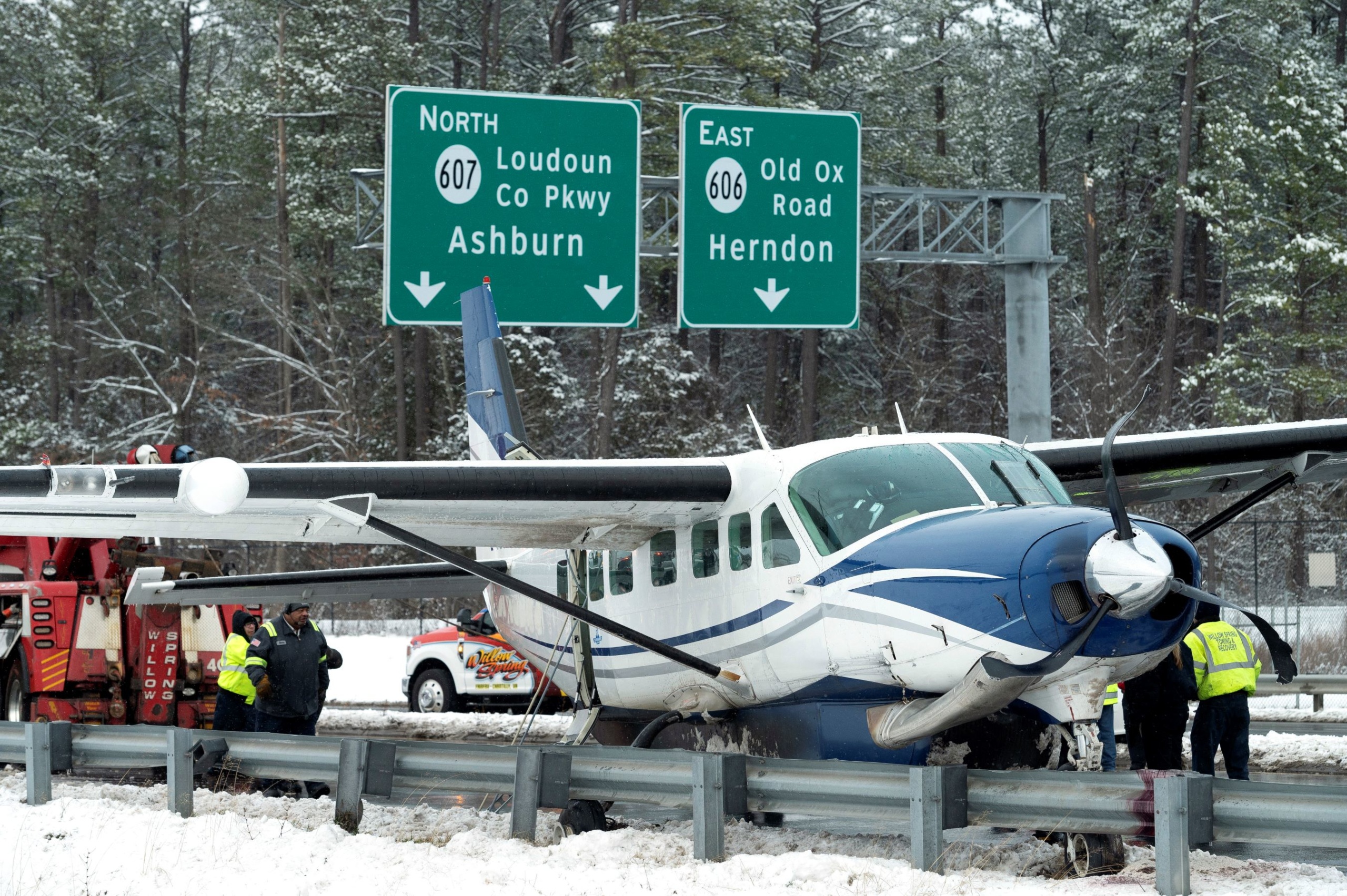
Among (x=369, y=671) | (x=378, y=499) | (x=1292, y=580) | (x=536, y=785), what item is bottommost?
(x=369, y=671)

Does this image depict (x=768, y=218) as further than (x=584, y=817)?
Yes

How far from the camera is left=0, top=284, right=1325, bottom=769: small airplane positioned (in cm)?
791

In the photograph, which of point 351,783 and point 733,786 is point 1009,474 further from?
point 351,783

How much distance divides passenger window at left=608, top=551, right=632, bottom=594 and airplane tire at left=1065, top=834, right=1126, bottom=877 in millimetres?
4197

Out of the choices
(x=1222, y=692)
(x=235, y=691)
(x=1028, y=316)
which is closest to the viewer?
(x=1222, y=692)

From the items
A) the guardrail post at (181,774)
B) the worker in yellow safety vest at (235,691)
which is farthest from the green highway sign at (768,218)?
the guardrail post at (181,774)

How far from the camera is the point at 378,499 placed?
Answer: 912cm

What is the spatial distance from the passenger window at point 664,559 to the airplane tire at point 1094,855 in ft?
12.0

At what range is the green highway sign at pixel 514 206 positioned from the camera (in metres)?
16.5

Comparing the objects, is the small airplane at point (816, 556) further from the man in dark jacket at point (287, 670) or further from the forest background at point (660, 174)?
the forest background at point (660, 174)

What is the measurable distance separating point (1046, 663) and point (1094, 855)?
1.01 m

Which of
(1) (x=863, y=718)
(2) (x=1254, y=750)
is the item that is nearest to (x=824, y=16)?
(2) (x=1254, y=750)

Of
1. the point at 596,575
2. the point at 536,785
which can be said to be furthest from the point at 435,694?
the point at 536,785

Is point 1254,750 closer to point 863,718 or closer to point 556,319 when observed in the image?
point 863,718
